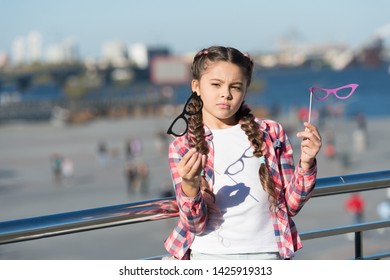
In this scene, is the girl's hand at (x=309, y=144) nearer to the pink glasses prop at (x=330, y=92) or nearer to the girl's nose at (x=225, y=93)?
the pink glasses prop at (x=330, y=92)

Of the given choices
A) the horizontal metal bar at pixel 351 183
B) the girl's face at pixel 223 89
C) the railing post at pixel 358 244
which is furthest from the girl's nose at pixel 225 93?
the railing post at pixel 358 244

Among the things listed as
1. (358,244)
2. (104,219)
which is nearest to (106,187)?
(358,244)

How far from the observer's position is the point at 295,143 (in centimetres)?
3105

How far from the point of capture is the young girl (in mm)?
2125

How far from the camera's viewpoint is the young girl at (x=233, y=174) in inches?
83.7

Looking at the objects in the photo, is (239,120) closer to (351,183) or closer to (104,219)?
(104,219)

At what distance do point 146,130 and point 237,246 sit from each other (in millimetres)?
47494

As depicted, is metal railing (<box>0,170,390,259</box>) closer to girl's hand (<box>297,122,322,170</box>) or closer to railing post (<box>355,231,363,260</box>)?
railing post (<box>355,231,363,260</box>)

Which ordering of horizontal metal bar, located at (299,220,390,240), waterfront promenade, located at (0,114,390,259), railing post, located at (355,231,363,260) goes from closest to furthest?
horizontal metal bar, located at (299,220,390,240) → railing post, located at (355,231,363,260) → waterfront promenade, located at (0,114,390,259)

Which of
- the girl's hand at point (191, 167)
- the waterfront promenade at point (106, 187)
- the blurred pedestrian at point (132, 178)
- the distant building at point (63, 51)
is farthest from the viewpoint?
the distant building at point (63, 51)

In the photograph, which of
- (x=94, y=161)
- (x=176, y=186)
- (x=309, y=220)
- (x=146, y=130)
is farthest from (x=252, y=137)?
(x=146, y=130)

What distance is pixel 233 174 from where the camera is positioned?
7.08 feet

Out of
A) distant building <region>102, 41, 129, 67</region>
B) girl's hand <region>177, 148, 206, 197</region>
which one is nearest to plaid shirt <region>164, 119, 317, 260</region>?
girl's hand <region>177, 148, 206, 197</region>

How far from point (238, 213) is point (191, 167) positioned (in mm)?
259
